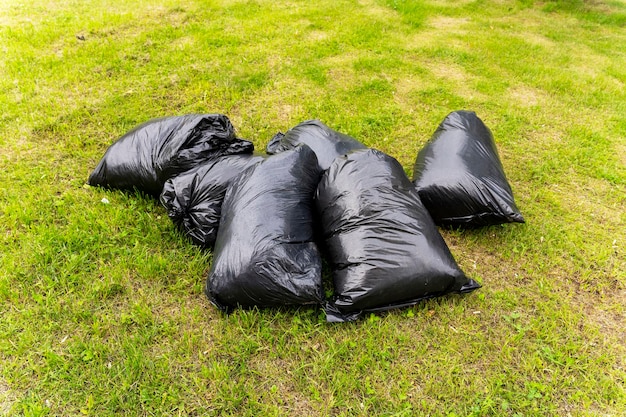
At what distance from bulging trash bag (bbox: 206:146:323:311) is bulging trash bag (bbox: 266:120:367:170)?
45 cm

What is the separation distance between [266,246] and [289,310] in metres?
0.40

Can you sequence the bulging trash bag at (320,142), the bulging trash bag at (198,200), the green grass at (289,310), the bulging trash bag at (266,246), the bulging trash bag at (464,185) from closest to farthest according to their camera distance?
the green grass at (289,310), the bulging trash bag at (266,246), the bulging trash bag at (198,200), the bulging trash bag at (464,185), the bulging trash bag at (320,142)

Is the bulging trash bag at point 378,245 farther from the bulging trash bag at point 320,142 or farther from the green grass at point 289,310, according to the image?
the bulging trash bag at point 320,142

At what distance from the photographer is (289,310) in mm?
2145

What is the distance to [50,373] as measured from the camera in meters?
1.85

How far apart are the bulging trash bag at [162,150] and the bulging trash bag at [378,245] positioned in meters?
0.84

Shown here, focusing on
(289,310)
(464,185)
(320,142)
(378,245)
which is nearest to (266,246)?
(289,310)

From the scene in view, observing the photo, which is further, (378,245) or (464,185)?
(464,185)

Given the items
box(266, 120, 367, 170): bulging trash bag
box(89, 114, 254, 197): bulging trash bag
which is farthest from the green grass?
box(266, 120, 367, 170): bulging trash bag

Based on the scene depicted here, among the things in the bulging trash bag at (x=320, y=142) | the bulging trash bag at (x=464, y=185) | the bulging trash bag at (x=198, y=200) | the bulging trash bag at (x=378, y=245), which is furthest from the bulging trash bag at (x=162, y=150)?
the bulging trash bag at (x=464, y=185)

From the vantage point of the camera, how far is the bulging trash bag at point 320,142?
2.71 m

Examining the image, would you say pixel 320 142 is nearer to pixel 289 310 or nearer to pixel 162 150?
pixel 162 150

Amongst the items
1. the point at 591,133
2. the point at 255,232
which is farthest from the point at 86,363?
the point at 591,133

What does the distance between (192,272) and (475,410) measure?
162 centimetres
